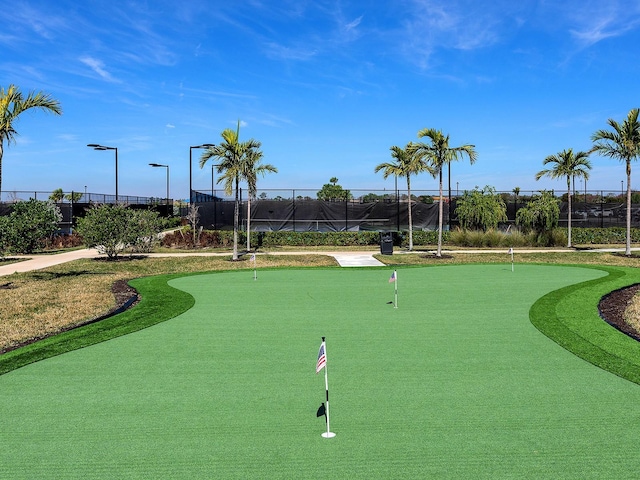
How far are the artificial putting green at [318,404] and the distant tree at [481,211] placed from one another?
19.5m

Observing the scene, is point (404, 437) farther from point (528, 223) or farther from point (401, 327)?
point (528, 223)

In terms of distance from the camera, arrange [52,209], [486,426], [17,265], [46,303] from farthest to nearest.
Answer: [52,209] < [17,265] < [46,303] < [486,426]

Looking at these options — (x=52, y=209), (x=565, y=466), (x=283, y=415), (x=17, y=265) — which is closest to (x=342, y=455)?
(x=283, y=415)

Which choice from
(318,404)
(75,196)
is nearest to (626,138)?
(318,404)

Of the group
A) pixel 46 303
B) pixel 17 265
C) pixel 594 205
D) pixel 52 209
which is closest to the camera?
pixel 46 303

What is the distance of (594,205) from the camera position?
102ft

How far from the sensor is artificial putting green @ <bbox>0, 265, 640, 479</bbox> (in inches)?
153

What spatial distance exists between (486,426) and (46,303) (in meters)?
10.1

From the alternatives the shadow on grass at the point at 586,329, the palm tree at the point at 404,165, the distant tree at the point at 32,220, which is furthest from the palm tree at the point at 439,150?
the distant tree at the point at 32,220

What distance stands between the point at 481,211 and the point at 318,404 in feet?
80.4

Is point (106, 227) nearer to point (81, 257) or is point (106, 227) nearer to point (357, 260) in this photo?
point (81, 257)

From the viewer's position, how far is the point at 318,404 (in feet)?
16.4

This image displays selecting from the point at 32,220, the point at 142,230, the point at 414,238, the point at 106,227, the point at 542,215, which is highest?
the point at 542,215

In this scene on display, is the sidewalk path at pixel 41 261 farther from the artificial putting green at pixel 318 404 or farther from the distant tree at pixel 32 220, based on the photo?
the artificial putting green at pixel 318 404
